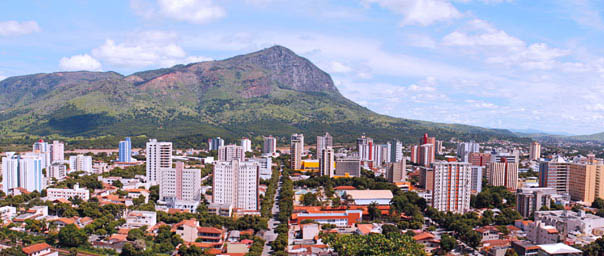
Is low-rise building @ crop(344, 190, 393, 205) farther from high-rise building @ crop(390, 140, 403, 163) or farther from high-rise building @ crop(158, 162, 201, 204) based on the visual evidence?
high-rise building @ crop(390, 140, 403, 163)

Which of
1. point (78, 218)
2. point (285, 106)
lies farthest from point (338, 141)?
point (78, 218)

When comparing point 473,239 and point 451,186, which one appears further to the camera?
point 451,186

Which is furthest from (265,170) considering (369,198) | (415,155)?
(415,155)

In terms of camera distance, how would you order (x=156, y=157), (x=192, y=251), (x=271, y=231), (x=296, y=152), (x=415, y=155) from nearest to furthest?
(x=192, y=251) < (x=271, y=231) < (x=156, y=157) < (x=296, y=152) < (x=415, y=155)

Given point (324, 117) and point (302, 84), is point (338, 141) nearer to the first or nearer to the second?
point (324, 117)

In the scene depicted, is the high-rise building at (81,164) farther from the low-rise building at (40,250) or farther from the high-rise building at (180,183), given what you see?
the low-rise building at (40,250)

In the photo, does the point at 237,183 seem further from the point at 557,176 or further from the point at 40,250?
the point at 557,176
